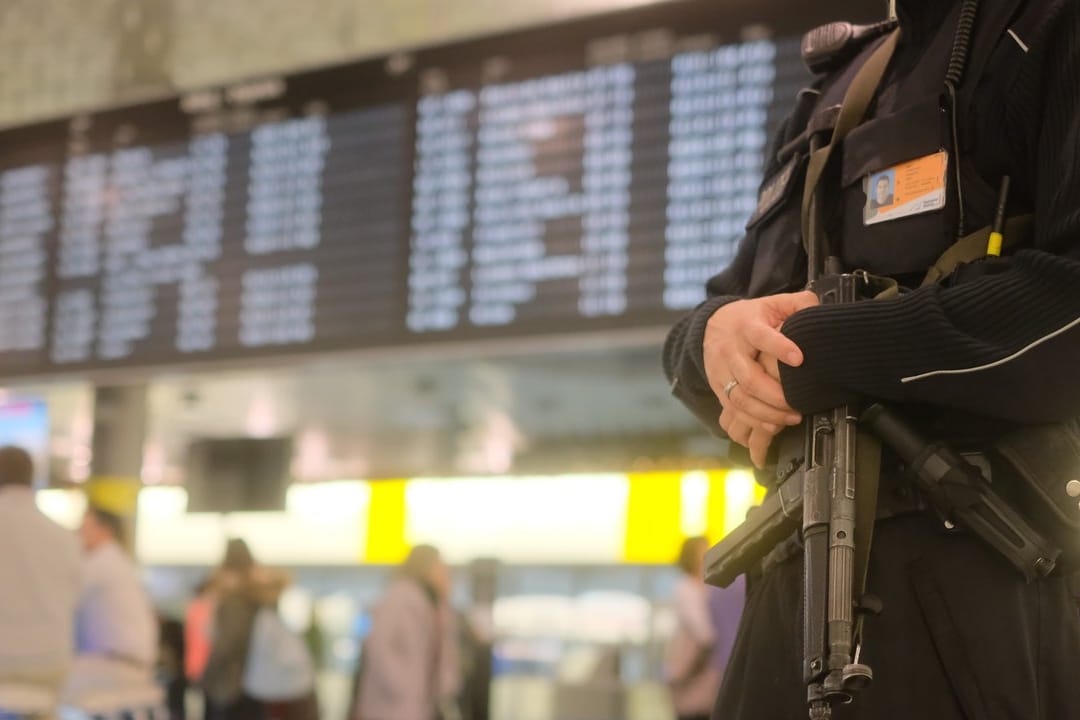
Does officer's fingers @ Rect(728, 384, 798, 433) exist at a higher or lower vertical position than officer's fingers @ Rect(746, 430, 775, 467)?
higher

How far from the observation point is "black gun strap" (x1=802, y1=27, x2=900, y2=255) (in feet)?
3.93

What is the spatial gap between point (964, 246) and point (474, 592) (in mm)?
9927

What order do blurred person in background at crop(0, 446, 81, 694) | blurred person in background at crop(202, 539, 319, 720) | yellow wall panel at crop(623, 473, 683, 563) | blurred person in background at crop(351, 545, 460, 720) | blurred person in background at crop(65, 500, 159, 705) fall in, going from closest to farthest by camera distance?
blurred person in background at crop(0, 446, 81, 694) < blurred person in background at crop(65, 500, 159, 705) < blurred person in background at crop(351, 545, 460, 720) < blurred person in background at crop(202, 539, 319, 720) < yellow wall panel at crop(623, 473, 683, 563)

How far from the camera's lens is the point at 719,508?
10305 mm

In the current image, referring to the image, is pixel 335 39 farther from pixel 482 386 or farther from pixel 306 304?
pixel 482 386

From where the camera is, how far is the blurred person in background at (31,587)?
4.04 metres

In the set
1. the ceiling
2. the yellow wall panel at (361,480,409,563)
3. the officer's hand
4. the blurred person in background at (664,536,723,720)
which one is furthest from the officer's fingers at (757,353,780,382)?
the yellow wall panel at (361,480,409,563)

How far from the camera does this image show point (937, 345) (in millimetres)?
1007

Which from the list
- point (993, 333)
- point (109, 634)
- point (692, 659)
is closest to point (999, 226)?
point (993, 333)

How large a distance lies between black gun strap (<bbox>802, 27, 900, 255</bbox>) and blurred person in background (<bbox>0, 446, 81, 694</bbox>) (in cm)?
352

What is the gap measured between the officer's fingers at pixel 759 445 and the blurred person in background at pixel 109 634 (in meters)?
4.45

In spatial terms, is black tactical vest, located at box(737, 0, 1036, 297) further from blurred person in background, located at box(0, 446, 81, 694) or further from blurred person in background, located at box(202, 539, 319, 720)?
blurred person in background, located at box(202, 539, 319, 720)

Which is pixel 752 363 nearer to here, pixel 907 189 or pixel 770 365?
pixel 770 365

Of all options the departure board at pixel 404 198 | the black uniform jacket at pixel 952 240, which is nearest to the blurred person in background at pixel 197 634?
the departure board at pixel 404 198
